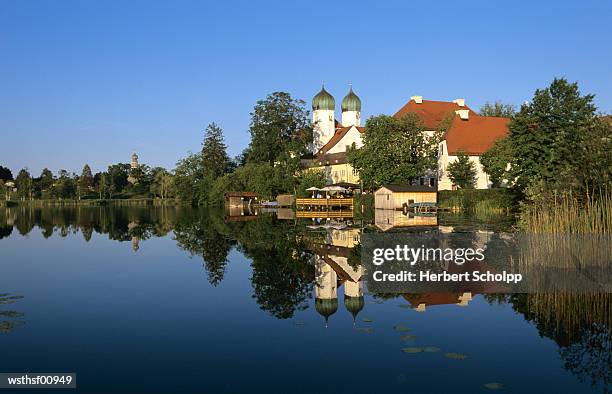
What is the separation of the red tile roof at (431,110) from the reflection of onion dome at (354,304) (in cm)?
6581

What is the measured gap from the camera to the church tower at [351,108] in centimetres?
9644

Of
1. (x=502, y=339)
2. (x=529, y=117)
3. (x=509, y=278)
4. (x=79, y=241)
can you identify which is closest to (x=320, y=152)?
(x=529, y=117)

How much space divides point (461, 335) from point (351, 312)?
8.95 feet

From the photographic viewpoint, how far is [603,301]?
42.1ft

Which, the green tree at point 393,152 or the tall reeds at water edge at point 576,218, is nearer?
the tall reeds at water edge at point 576,218

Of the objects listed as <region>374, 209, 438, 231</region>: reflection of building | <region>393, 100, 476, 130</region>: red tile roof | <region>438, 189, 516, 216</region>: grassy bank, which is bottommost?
<region>374, 209, 438, 231</region>: reflection of building

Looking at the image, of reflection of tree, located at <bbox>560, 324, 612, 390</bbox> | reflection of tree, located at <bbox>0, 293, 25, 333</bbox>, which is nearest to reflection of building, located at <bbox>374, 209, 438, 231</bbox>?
reflection of tree, located at <bbox>0, 293, 25, 333</bbox>

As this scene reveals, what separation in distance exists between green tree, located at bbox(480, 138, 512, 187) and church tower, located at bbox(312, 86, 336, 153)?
3830 centimetres

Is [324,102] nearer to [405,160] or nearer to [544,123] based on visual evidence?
[405,160]

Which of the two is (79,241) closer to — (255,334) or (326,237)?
(326,237)

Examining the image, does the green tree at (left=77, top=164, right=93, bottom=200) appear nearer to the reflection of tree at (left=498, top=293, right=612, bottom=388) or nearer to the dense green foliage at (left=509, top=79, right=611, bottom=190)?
the dense green foliage at (left=509, top=79, right=611, bottom=190)

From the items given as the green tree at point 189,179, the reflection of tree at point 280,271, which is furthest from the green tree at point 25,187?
the reflection of tree at point 280,271

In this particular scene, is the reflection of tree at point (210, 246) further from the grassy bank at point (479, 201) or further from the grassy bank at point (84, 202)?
the grassy bank at point (84, 202)

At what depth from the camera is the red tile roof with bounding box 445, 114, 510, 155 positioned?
63.2m
